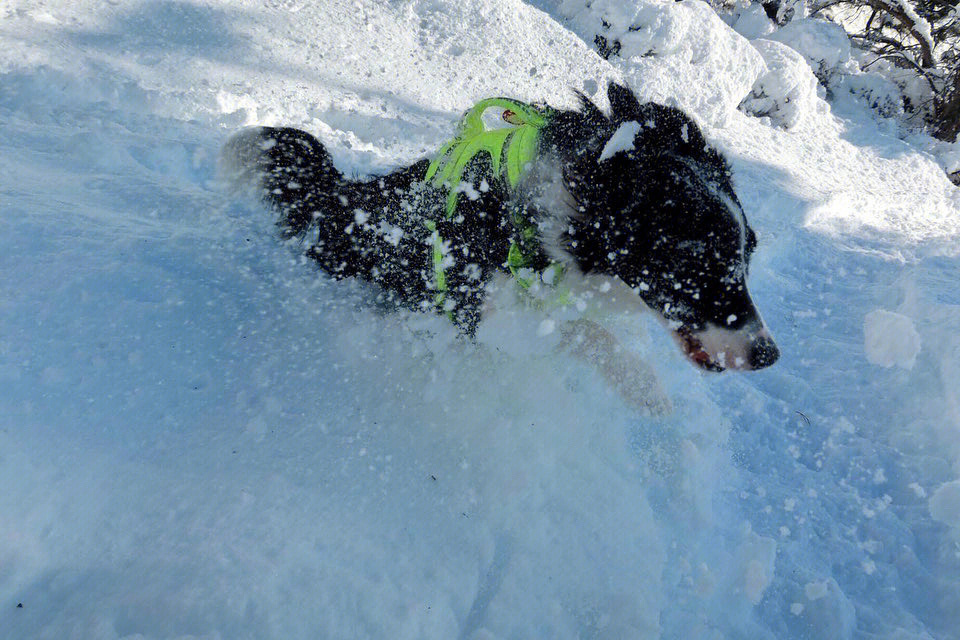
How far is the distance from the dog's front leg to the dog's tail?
1.13 m

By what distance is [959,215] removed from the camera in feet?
14.8

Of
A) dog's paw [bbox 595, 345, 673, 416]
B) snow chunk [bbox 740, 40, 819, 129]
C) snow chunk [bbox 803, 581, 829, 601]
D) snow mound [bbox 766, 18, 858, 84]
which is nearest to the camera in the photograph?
snow chunk [bbox 803, 581, 829, 601]

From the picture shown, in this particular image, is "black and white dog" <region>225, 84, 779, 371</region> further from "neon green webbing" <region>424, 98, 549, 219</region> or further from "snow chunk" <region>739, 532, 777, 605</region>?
"snow chunk" <region>739, 532, 777, 605</region>

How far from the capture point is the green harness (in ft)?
5.66

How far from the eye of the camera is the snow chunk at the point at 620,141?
1.53 meters

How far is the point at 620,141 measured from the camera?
1532mm

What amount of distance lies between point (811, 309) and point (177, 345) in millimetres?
2970

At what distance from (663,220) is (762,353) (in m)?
0.63

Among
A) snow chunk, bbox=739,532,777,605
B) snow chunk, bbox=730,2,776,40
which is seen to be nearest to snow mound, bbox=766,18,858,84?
snow chunk, bbox=730,2,776,40

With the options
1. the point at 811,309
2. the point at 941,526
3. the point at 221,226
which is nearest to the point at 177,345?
the point at 221,226

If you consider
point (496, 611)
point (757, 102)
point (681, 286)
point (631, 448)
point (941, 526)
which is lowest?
point (496, 611)

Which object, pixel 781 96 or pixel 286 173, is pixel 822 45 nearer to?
pixel 781 96

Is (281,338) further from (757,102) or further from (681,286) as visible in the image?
(757,102)

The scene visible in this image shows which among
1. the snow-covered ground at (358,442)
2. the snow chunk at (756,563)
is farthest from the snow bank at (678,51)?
the snow chunk at (756,563)
